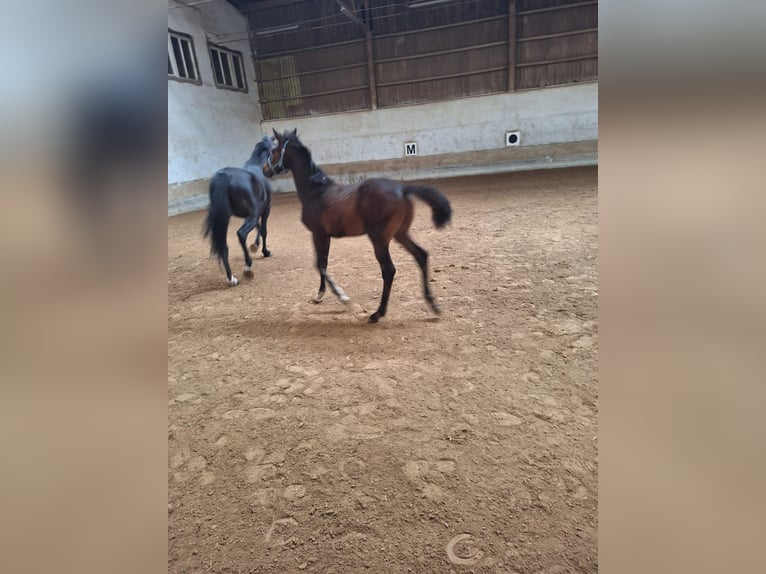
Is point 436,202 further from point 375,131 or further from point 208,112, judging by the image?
point 208,112

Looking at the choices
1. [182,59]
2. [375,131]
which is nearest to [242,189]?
[375,131]

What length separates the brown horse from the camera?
89.4 inches

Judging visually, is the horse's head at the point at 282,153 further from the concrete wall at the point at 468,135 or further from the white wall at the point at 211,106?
the concrete wall at the point at 468,135

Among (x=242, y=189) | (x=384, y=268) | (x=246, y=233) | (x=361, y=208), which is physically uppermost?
(x=242, y=189)

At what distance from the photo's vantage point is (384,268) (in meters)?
2.49

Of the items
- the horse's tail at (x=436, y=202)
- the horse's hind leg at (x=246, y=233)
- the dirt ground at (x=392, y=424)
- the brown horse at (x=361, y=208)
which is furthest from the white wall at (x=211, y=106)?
the horse's tail at (x=436, y=202)

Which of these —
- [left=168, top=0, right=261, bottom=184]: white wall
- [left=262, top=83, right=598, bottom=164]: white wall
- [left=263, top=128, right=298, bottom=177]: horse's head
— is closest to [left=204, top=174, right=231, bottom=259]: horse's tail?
[left=263, top=128, right=298, bottom=177]: horse's head

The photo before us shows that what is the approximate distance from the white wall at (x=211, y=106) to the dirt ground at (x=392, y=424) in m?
2.77

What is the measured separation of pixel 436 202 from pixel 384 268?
577mm

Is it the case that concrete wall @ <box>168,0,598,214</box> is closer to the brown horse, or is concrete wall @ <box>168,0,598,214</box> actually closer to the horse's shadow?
the brown horse

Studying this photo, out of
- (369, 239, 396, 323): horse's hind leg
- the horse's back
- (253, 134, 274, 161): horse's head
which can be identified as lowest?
(369, 239, 396, 323): horse's hind leg

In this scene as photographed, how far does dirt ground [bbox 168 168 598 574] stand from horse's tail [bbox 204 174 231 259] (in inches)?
19.2
